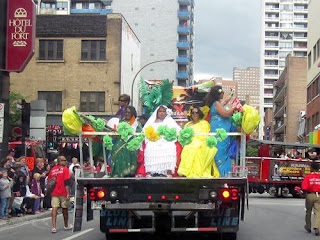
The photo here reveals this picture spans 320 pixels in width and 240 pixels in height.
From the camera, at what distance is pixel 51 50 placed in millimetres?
45844

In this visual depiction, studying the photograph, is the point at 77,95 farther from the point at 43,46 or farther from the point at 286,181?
the point at 286,181

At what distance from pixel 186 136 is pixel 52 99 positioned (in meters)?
36.3

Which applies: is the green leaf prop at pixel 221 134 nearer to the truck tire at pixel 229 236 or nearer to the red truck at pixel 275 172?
the truck tire at pixel 229 236

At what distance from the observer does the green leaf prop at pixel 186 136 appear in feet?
33.4

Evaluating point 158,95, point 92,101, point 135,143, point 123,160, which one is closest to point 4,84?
point 158,95

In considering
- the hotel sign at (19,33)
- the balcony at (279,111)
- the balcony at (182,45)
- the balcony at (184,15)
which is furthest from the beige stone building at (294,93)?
the hotel sign at (19,33)

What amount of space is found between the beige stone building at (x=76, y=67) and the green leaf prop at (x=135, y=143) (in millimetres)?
34557

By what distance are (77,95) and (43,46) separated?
448 cm

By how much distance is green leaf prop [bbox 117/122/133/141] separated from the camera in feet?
34.0

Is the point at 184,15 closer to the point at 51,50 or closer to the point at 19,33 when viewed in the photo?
the point at 51,50

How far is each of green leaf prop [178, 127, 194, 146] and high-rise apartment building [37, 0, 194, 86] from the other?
78.5 m

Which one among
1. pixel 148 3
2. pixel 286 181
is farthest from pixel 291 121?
pixel 286 181

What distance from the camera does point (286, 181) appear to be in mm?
30188

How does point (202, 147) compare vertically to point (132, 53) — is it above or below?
below
